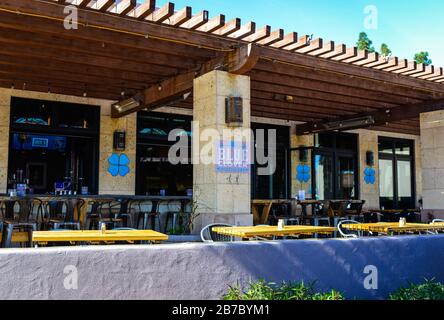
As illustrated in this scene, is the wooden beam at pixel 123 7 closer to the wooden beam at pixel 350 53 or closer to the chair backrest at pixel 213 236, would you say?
the chair backrest at pixel 213 236

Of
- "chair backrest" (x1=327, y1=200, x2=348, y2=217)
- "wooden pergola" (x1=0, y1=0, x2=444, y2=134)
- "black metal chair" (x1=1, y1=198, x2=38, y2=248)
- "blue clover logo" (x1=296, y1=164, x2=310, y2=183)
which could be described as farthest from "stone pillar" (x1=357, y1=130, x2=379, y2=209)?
"black metal chair" (x1=1, y1=198, x2=38, y2=248)

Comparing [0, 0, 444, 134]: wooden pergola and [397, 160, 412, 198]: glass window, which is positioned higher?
[0, 0, 444, 134]: wooden pergola

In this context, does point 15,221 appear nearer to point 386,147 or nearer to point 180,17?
point 180,17

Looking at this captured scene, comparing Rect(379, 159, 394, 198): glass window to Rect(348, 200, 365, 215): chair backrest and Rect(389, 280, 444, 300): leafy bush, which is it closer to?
Rect(348, 200, 365, 215): chair backrest

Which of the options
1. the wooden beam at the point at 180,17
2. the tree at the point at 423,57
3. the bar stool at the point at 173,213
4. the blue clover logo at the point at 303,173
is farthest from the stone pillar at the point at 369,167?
A: the tree at the point at 423,57

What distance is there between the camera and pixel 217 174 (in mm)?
6469

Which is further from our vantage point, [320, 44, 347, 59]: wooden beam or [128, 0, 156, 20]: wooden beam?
[320, 44, 347, 59]: wooden beam

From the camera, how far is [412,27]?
7.59 meters

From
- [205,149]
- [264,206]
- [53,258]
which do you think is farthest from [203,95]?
[53,258]

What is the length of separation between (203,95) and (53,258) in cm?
398

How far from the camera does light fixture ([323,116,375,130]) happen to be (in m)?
10.8

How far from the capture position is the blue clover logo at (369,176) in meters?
13.8

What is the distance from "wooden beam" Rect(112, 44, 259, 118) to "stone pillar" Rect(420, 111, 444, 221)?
4.87 m

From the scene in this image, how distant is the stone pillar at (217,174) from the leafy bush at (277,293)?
2.45 meters
